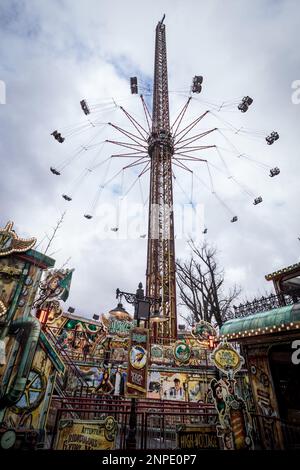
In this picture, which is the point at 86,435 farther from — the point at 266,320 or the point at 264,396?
the point at 266,320

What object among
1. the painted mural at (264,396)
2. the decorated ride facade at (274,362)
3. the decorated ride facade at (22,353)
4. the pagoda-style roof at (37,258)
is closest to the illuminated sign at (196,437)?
the decorated ride facade at (274,362)

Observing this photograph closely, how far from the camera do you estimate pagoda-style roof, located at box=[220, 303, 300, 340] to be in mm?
8906

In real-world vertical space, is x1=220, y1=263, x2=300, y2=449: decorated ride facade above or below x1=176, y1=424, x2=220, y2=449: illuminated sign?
above

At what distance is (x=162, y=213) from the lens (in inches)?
867

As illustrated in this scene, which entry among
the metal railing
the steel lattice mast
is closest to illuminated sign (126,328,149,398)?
the metal railing

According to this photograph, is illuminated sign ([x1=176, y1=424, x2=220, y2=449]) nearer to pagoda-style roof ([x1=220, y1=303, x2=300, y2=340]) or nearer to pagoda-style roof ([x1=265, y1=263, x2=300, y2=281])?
pagoda-style roof ([x1=220, y1=303, x2=300, y2=340])

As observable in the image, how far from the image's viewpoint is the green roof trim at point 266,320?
8995 millimetres

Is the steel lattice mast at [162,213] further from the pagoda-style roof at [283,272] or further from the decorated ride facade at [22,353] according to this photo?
the decorated ride facade at [22,353]

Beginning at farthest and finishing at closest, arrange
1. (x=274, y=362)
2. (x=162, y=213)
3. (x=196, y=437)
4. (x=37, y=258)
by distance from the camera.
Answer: (x=162, y=213) → (x=274, y=362) → (x=37, y=258) → (x=196, y=437)

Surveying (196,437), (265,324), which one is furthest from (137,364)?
(265,324)

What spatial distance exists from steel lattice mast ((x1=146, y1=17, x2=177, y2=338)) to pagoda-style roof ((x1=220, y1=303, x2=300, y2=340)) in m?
7.19

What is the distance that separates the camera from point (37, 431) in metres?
6.11

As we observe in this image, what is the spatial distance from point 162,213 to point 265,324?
13937 mm
